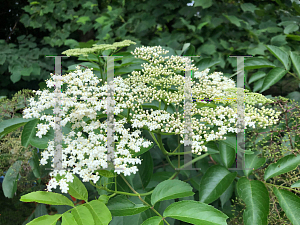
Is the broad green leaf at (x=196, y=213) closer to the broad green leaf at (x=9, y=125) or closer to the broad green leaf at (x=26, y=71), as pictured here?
the broad green leaf at (x=9, y=125)

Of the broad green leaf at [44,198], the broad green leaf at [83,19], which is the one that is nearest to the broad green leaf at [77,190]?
the broad green leaf at [44,198]

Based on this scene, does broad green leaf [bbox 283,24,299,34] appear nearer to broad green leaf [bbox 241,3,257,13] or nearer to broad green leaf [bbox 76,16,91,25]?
broad green leaf [bbox 241,3,257,13]

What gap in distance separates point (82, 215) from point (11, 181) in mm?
754

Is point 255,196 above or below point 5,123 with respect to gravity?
below

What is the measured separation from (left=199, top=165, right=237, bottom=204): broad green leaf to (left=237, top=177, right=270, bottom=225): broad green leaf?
0.06 meters

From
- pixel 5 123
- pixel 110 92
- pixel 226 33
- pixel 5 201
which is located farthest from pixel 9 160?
pixel 226 33

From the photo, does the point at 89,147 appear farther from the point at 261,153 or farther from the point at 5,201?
the point at 5,201

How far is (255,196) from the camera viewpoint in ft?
2.97

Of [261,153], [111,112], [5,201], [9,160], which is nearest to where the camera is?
[111,112]

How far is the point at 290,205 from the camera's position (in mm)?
907

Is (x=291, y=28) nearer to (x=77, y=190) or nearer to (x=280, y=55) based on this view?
(x=280, y=55)

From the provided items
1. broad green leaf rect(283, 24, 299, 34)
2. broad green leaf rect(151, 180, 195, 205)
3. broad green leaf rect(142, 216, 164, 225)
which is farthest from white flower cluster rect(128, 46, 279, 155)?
broad green leaf rect(283, 24, 299, 34)

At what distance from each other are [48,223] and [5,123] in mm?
512

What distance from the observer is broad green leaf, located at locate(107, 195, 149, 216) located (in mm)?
792
